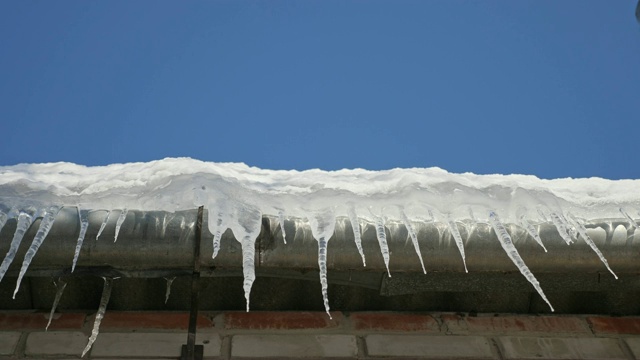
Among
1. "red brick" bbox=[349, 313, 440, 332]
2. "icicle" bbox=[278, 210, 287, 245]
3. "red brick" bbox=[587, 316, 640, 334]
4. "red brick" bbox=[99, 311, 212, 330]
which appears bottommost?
"red brick" bbox=[587, 316, 640, 334]

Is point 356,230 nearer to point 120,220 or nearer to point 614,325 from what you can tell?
point 120,220

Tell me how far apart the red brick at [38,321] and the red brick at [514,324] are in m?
1.11

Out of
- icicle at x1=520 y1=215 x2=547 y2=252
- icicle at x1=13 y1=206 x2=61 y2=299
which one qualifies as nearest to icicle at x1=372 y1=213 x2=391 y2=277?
icicle at x1=520 y1=215 x2=547 y2=252

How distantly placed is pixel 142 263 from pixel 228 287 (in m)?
0.38

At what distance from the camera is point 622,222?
2.28 metres

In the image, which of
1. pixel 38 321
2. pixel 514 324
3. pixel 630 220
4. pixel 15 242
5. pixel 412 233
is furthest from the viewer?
pixel 514 324

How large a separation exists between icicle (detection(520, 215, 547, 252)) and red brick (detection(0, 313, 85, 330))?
4.29ft

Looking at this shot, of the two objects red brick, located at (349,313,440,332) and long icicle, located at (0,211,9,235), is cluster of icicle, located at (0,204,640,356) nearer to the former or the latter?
long icicle, located at (0,211,9,235)

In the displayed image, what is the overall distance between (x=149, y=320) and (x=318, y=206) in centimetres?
69

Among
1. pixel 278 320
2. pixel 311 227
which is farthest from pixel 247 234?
pixel 278 320

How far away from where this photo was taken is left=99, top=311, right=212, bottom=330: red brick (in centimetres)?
248

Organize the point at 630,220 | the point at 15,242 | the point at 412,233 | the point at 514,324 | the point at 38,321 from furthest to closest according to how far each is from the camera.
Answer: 1. the point at 514,324
2. the point at 38,321
3. the point at 630,220
4. the point at 412,233
5. the point at 15,242

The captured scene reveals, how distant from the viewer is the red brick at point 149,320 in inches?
97.7

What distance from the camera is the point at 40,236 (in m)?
2.07
